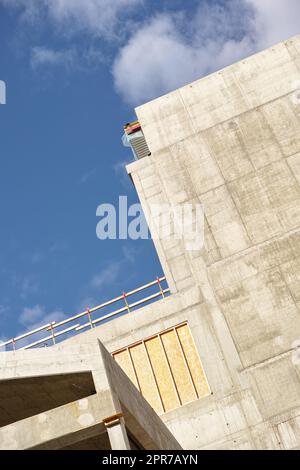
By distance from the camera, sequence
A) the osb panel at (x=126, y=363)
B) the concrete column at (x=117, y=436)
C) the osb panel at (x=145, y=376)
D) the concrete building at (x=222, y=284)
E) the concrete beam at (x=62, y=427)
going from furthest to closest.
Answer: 1. the osb panel at (x=126, y=363)
2. the osb panel at (x=145, y=376)
3. the concrete building at (x=222, y=284)
4. the concrete beam at (x=62, y=427)
5. the concrete column at (x=117, y=436)

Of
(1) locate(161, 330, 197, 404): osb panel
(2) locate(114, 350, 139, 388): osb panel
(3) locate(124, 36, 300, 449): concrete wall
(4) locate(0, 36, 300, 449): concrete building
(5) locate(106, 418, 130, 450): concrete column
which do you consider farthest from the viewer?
(2) locate(114, 350, 139, 388): osb panel

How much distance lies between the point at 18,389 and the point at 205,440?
10.1 metres

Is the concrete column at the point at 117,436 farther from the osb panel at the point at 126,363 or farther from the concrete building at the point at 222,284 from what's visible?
the osb panel at the point at 126,363

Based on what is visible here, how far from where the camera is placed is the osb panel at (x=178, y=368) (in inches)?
894

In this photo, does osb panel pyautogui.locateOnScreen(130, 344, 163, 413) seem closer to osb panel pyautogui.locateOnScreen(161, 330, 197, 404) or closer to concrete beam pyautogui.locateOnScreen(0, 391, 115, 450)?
osb panel pyautogui.locateOnScreen(161, 330, 197, 404)

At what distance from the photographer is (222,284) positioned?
24969 mm

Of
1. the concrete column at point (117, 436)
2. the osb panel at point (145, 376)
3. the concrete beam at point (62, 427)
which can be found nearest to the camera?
the concrete column at point (117, 436)

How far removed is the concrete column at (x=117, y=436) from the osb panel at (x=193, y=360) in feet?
38.2

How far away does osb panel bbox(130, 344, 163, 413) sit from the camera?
22.9 metres

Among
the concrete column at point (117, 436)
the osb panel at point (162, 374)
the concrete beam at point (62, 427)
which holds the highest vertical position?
the osb panel at point (162, 374)

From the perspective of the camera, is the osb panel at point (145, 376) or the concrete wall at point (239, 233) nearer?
the concrete wall at point (239, 233)

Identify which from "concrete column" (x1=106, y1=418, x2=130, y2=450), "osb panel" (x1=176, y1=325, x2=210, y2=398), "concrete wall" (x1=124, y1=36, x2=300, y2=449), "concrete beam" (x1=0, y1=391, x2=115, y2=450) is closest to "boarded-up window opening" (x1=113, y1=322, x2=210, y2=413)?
"osb panel" (x1=176, y1=325, x2=210, y2=398)

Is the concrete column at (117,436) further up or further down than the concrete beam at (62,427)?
further down

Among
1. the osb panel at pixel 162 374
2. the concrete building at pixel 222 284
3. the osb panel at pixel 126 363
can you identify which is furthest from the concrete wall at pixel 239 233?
the osb panel at pixel 126 363
